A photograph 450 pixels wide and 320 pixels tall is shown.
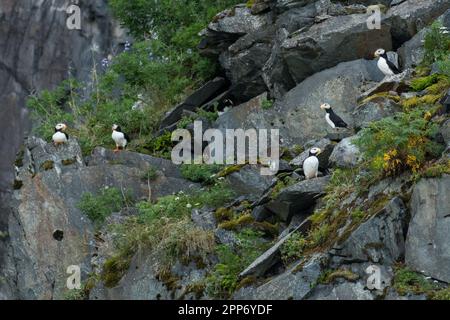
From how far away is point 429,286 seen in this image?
16500mm

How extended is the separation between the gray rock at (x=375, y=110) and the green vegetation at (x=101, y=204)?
14.2ft

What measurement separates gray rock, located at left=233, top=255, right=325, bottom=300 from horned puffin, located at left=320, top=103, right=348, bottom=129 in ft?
16.4

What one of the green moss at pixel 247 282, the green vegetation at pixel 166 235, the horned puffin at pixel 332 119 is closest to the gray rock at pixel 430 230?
the green moss at pixel 247 282

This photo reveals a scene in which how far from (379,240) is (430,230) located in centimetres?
72

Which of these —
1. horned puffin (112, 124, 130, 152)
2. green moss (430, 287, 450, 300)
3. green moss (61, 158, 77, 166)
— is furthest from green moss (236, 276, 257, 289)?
horned puffin (112, 124, 130, 152)

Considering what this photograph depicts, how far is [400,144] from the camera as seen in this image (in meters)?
17.8

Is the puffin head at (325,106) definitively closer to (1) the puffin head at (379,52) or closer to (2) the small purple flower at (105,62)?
(1) the puffin head at (379,52)

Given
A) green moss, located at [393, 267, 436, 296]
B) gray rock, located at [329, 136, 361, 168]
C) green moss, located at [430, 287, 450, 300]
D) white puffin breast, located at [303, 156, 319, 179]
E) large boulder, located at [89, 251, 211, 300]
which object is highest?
gray rock, located at [329, 136, 361, 168]

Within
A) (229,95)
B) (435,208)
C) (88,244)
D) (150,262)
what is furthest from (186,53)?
(435,208)

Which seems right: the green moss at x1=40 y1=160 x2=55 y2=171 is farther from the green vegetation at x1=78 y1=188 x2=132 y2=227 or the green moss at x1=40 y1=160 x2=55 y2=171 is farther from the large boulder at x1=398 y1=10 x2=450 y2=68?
the large boulder at x1=398 y1=10 x2=450 y2=68

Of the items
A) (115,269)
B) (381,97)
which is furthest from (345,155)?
(115,269)

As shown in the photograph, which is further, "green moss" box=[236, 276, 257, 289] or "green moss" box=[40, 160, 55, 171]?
"green moss" box=[40, 160, 55, 171]

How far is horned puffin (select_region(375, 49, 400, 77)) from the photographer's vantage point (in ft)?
73.8
